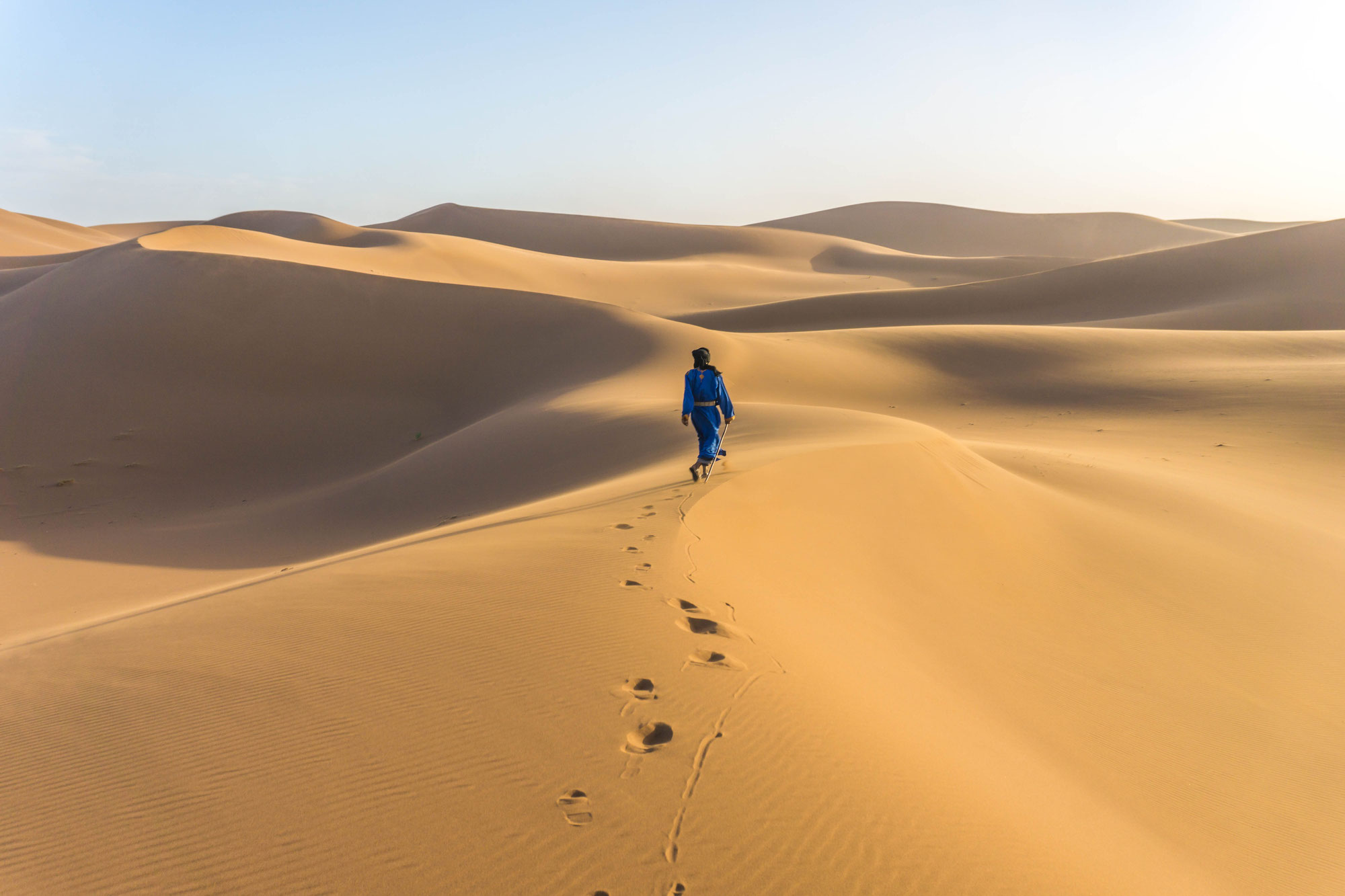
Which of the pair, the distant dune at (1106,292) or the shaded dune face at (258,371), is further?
the distant dune at (1106,292)

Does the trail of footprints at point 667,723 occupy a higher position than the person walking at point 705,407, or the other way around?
the person walking at point 705,407

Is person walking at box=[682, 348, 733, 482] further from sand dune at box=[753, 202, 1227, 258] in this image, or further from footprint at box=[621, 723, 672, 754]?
sand dune at box=[753, 202, 1227, 258]

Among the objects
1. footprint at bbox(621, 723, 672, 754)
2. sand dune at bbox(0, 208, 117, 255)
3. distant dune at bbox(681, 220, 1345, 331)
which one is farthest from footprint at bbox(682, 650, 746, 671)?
sand dune at bbox(0, 208, 117, 255)

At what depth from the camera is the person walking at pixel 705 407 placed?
7.73m

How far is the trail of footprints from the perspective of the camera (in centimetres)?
277

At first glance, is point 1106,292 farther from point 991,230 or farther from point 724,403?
point 991,230

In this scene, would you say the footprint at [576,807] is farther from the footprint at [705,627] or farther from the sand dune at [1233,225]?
the sand dune at [1233,225]

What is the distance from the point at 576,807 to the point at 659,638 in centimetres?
141

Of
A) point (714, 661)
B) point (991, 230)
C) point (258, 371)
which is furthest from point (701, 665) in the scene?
point (991, 230)

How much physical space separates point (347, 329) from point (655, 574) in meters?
19.2

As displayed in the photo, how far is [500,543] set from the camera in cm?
604

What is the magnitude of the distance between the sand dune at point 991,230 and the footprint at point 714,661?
103 metres

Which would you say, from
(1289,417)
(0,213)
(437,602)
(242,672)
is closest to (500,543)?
(437,602)

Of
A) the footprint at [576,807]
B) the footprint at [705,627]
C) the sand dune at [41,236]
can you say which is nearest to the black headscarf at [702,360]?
the footprint at [705,627]
